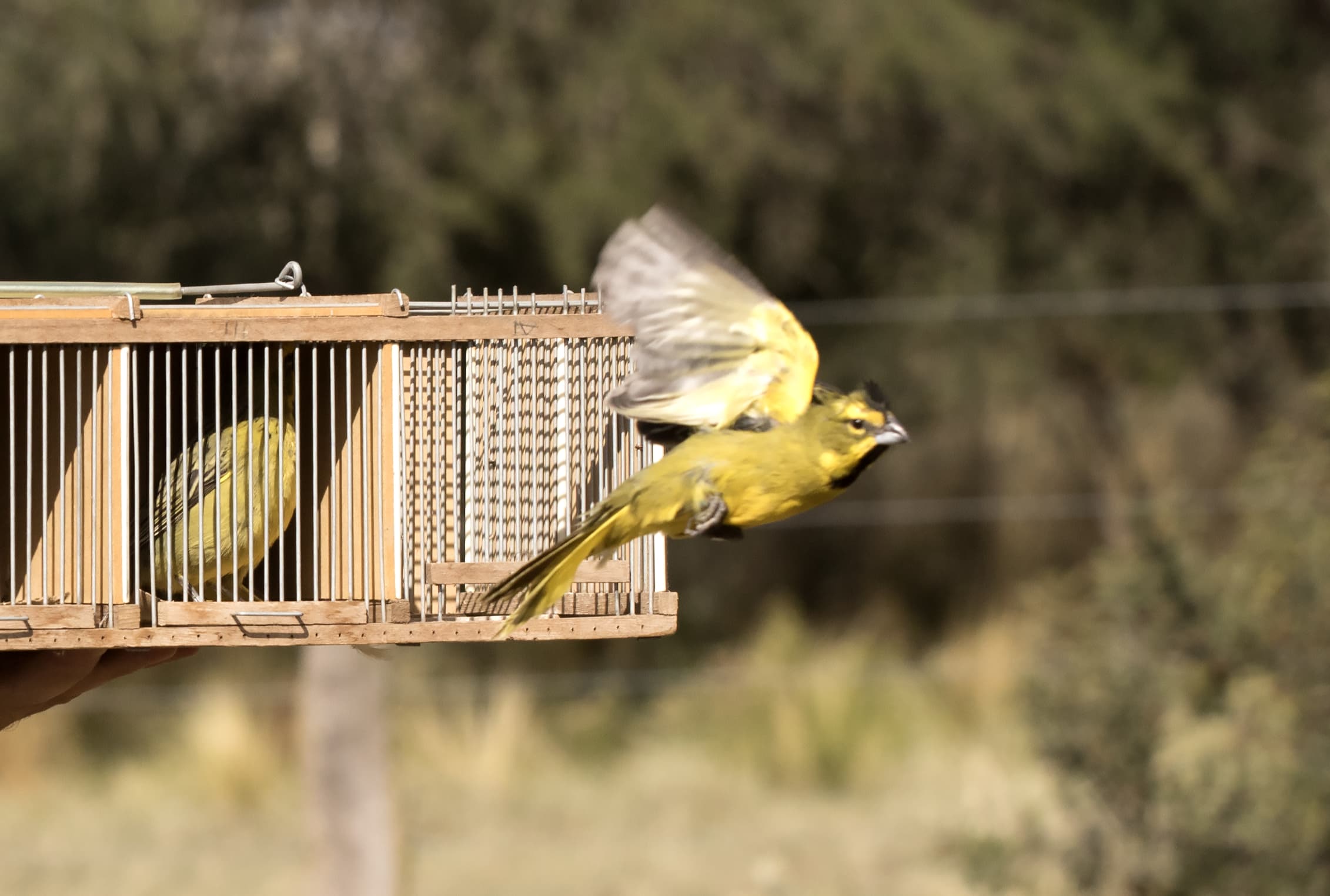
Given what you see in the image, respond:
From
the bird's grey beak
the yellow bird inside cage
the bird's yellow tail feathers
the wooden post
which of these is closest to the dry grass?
the wooden post

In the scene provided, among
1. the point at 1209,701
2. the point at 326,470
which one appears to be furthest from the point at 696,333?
the point at 1209,701

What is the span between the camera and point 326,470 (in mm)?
4527

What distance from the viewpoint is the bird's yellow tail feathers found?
12.3 feet

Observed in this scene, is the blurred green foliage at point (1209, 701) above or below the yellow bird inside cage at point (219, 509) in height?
below

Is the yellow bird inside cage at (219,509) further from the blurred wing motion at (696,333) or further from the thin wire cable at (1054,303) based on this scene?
the thin wire cable at (1054,303)

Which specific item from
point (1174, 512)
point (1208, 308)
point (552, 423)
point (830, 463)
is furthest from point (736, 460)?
point (1208, 308)

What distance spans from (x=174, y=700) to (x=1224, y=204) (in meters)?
10.4

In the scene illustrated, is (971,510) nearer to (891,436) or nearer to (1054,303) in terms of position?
(1054,303)

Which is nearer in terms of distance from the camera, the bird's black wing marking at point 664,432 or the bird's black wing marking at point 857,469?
the bird's black wing marking at point 857,469

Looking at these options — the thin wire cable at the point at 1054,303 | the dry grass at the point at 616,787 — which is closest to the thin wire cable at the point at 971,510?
the dry grass at the point at 616,787

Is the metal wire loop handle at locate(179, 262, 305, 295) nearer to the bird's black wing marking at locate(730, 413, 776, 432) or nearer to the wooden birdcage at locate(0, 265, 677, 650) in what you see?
the wooden birdcage at locate(0, 265, 677, 650)

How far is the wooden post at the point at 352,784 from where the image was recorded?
29.7 feet

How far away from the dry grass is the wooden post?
62.2 inches

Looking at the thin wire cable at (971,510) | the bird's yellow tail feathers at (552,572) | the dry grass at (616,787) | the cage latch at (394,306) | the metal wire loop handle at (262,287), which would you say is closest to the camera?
the bird's yellow tail feathers at (552,572)
